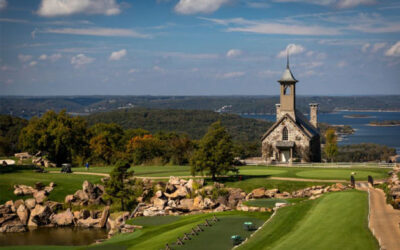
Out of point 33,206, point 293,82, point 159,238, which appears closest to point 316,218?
point 159,238

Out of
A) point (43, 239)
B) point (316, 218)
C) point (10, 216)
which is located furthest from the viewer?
point (10, 216)

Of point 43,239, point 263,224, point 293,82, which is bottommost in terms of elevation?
point 43,239

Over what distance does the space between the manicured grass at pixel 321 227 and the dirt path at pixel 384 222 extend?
330 mm

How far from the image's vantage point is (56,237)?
122ft

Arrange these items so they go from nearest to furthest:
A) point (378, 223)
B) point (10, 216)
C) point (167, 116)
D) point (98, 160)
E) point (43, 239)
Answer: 1. point (378, 223)
2. point (43, 239)
3. point (10, 216)
4. point (98, 160)
5. point (167, 116)

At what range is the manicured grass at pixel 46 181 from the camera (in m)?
44.5

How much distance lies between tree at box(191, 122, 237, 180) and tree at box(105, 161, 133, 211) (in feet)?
21.7

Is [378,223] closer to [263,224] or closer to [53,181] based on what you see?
[263,224]

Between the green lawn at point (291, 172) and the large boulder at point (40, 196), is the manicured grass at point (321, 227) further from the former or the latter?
the large boulder at point (40, 196)

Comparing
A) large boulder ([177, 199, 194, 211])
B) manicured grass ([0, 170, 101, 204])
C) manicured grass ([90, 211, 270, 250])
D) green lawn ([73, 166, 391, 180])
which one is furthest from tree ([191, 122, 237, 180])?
manicured grass ([90, 211, 270, 250])

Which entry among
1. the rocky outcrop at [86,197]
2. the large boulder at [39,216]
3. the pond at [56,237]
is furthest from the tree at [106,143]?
the pond at [56,237]

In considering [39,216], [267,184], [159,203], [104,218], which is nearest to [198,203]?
[159,203]

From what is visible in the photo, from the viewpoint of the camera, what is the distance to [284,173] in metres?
49.3

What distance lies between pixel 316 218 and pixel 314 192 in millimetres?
11024
